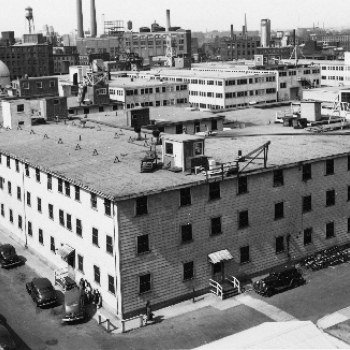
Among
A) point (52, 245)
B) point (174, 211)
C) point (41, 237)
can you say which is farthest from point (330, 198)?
point (41, 237)

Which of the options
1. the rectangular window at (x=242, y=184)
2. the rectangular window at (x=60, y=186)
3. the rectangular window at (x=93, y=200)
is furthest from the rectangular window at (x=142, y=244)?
the rectangular window at (x=60, y=186)

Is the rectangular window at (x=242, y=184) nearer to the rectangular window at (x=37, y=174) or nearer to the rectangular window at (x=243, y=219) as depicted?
the rectangular window at (x=243, y=219)

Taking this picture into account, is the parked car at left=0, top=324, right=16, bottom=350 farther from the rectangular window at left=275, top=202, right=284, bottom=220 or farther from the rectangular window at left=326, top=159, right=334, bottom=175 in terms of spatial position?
the rectangular window at left=326, top=159, right=334, bottom=175

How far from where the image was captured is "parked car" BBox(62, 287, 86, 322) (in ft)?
159

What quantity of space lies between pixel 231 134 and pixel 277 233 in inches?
862

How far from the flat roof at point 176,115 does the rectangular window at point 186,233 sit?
35300 millimetres

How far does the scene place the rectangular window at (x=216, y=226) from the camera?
53.1 metres

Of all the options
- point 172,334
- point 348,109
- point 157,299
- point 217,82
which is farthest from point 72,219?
point 217,82

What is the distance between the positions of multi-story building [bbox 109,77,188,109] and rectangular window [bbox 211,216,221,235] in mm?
69894

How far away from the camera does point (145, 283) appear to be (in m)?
50.2

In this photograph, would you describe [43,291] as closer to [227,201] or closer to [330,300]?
[227,201]

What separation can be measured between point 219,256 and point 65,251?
13.5 m

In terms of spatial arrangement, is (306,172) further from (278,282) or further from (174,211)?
(174,211)

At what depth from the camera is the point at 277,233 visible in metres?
57.0
